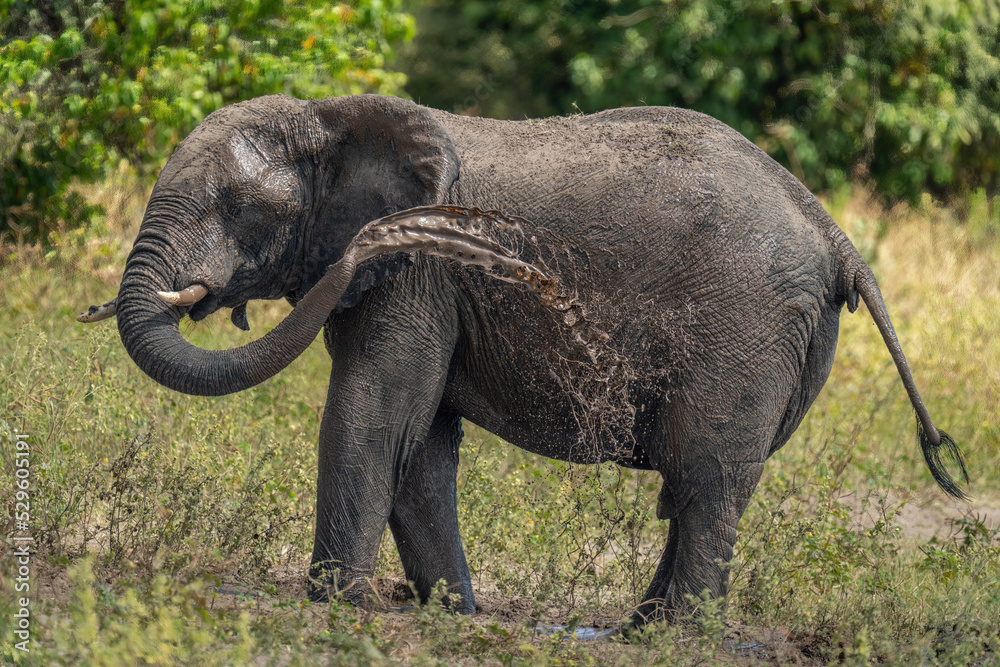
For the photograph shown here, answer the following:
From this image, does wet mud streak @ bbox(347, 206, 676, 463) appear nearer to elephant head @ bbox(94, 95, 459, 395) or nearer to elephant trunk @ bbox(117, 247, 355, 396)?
elephant head @ bbox(94, 95, 459, 395)

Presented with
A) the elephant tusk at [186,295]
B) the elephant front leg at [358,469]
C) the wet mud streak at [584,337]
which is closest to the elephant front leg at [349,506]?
the elephant front leg at [358,469]

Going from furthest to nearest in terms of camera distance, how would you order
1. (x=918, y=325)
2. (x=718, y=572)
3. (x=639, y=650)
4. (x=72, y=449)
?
(x=918, y=325) < (x=72, y=449) < (x=718, y=572) < (x=639, y=650)

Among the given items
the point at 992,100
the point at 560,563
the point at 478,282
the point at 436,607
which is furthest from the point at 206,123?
the point at 992,100

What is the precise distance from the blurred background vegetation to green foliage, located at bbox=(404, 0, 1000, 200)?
28mm

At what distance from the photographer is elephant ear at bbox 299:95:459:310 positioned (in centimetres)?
485

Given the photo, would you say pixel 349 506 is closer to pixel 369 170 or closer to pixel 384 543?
pixel 369 170

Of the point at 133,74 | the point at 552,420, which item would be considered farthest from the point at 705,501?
the point at 133,74

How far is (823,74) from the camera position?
14.8m

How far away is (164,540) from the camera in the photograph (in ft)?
17.5

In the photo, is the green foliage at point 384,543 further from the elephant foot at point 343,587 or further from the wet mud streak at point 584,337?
the wet mud streak at point 584,337

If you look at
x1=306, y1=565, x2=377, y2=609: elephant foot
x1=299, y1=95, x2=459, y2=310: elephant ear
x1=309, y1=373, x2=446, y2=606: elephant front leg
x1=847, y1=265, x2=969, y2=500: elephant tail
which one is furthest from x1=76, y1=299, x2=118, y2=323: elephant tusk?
x1=847, y1=265, x2=969, y2=500: elephant tail

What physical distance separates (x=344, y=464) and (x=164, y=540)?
1.05 m

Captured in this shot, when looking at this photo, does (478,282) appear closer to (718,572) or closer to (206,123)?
(206,123)

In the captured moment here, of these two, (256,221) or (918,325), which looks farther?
(918,325)
